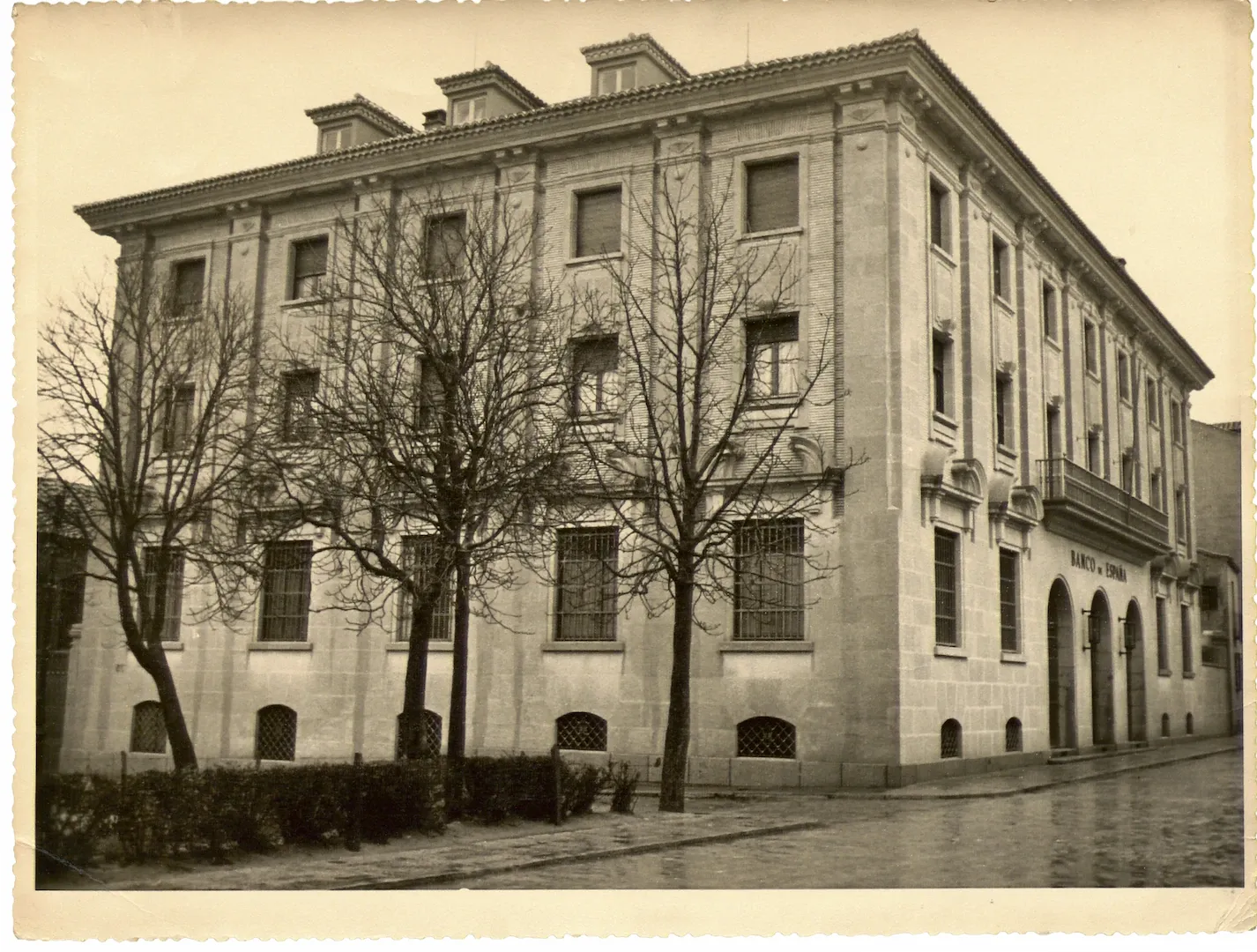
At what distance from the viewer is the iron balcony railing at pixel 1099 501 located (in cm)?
3216

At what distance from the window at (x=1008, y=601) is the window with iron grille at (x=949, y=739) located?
3.77 m

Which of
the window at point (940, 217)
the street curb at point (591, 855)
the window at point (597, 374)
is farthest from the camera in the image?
the window at point (940, 217)

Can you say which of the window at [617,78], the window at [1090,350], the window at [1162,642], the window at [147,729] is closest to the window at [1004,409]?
the window at [1090,350]

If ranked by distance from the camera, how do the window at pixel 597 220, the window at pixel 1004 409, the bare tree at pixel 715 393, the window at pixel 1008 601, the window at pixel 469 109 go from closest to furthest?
the window at pixel 469 109
the bare tree at pixel 715 393
the window at pixel 597 220
the window at pixel 1008 601
the window at pixel 1004 409

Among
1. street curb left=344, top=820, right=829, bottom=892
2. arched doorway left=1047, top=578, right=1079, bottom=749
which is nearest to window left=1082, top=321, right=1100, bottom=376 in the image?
arched doorway left=1047, top=578, right=1079, bottom=749

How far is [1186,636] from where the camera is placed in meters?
34.6

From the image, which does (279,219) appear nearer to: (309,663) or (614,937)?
(309,663)

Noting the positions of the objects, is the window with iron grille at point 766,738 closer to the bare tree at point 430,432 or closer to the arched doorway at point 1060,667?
the bare tree at point 430,432

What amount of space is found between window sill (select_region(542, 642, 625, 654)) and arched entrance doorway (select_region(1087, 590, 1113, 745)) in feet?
46.2

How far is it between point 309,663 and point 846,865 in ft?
50.4

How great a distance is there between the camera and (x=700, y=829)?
18.2 meters

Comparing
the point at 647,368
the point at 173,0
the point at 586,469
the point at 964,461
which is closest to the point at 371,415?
the point at 586,469

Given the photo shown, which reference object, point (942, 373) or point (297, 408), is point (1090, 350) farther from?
point (297, 408)

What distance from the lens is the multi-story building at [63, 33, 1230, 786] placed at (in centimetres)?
2481
